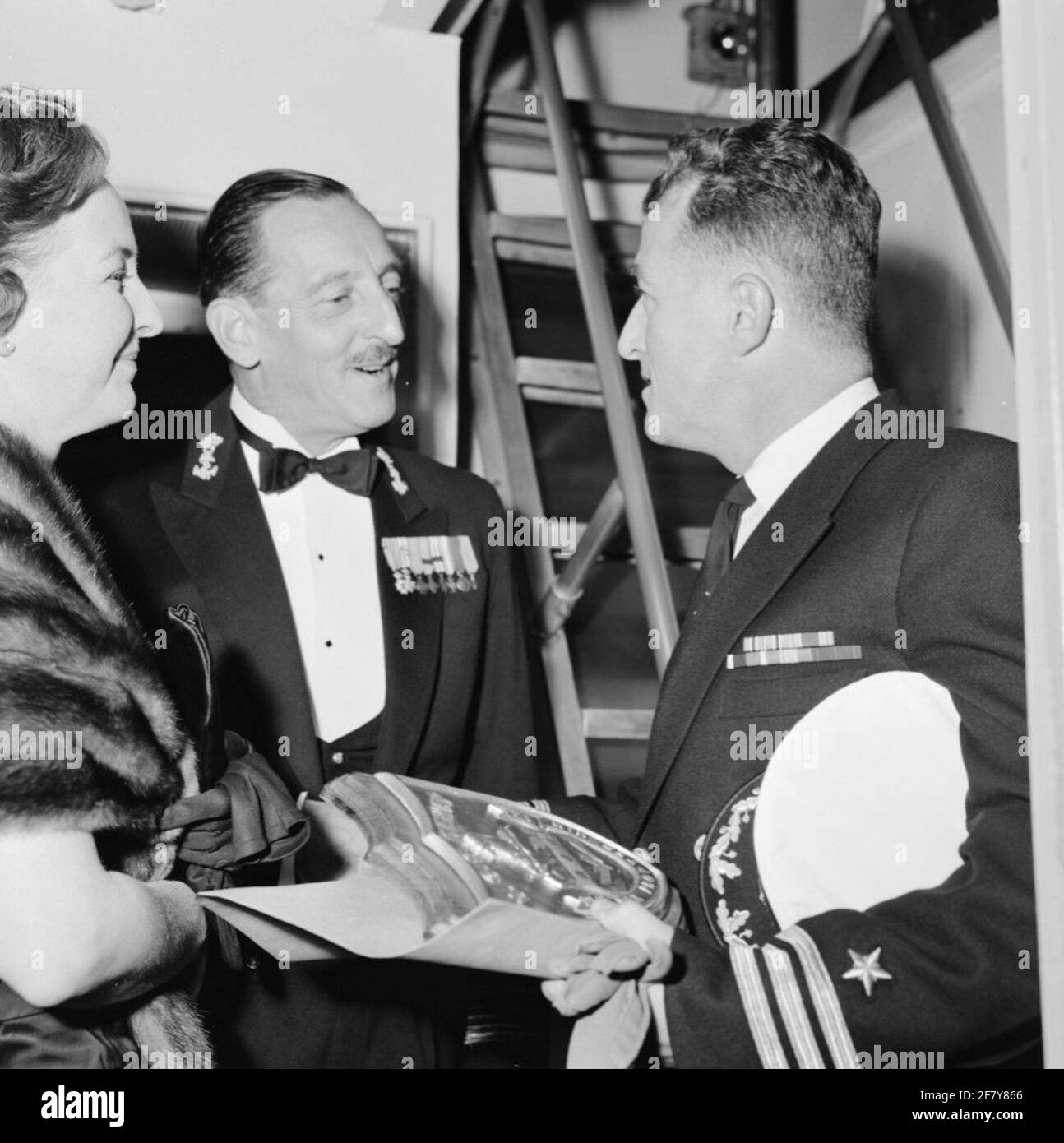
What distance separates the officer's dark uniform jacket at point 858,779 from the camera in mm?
1396

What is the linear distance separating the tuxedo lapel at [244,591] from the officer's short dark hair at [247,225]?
1.22 feet

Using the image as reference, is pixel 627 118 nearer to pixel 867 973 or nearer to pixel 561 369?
pixel 561 369

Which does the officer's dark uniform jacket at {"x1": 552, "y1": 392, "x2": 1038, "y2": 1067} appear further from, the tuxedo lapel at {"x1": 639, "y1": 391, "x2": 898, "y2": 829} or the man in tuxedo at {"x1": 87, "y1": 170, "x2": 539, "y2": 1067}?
the man in tuxedo at {"x1": 87, "y1": 170, "x2": 539, "y2": 1067}

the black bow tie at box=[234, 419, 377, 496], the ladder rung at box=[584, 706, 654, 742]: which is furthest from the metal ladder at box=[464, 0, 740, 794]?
the black bow tie at box=[234, 419, 377, 496]

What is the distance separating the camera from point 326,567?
2418 mm

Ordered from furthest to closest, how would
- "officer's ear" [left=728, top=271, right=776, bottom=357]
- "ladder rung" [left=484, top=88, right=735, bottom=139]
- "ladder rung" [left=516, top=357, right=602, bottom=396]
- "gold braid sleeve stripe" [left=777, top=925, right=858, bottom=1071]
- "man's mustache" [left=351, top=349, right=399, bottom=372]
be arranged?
"ladder rung" [left=484, top=88, right=735, bottom=139], "ladder rung" [left=516, top=357, right=602, bottom=396], "man's mustache" [left=351, top=349, right=399, bottom=372], "officer's ear" [left=728, top=271, right=776, bottom=357], "gold braid sleeve stripe" [left=777, top=925, right=858, bottom=1071]

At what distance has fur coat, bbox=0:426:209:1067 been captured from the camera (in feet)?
4.25

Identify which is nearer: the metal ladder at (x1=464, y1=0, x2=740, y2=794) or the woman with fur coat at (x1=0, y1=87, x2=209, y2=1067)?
the woman with fur coat at (x1=0, y1=87, x2=209, y2=1067)

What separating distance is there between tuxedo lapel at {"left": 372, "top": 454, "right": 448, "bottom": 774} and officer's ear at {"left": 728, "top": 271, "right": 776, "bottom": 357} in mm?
796

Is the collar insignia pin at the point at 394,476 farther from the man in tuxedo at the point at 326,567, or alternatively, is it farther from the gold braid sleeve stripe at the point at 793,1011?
the gold braid sleeve stripe at the point at 793,1011

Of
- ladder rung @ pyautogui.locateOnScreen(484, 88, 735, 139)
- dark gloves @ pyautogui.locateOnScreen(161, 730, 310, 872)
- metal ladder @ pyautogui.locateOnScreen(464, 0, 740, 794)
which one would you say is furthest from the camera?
ladder rung @ pyautogui.locateOnScreen(484, 88, 735, 139)

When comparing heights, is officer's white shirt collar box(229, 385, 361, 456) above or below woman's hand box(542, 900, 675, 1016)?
above
